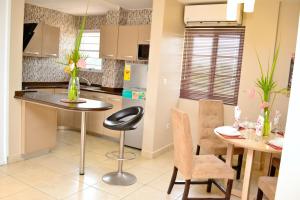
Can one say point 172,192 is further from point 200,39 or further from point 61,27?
point 61,27

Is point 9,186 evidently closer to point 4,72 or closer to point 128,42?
point 4,72

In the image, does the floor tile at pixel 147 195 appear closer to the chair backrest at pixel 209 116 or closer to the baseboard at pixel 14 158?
the chair backrest at pixel 209 116

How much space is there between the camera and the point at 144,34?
4602 millimetres

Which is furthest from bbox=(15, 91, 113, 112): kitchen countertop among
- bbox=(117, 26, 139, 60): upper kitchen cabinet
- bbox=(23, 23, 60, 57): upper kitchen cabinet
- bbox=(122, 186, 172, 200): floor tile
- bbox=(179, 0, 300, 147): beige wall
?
bbox=(179, 0, 300, 147): beige wall

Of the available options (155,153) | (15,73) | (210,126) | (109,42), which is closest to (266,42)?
(210,126)

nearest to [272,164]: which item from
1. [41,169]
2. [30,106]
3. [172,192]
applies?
[172,192]

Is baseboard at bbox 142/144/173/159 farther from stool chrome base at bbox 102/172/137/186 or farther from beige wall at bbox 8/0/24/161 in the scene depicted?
beige wall at bbox 8/0/24/161

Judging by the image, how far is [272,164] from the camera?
120 inches

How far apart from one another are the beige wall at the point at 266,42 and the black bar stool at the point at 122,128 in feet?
6.17

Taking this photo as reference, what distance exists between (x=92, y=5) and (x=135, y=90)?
1878 mm

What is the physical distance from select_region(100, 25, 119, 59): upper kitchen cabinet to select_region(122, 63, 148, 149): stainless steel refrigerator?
2.31 feet

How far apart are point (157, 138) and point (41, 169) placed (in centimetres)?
178

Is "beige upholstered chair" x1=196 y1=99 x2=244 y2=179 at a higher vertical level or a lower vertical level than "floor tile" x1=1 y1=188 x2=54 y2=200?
higher

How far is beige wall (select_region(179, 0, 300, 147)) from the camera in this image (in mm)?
3783
